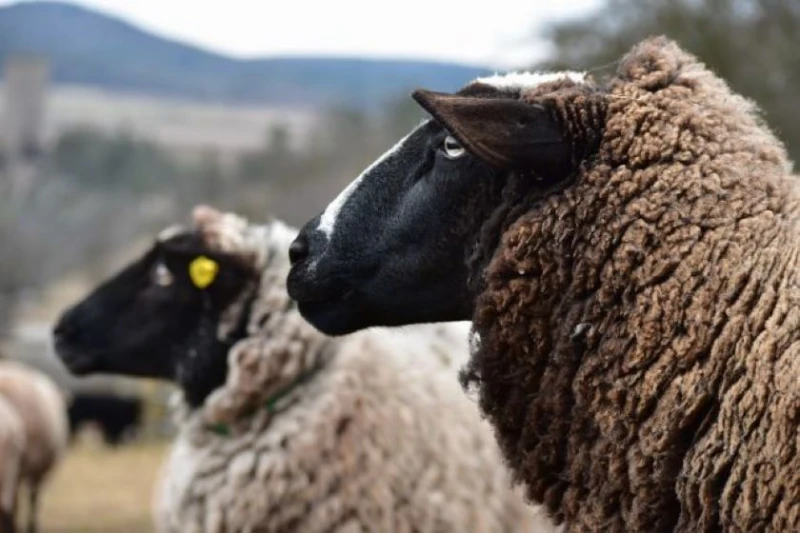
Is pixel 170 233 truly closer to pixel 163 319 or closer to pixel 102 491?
pixel 163 319

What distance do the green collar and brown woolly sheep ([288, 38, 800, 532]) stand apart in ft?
5.23

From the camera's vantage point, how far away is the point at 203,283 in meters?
4.66

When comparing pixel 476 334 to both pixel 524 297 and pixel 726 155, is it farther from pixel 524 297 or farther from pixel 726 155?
pixel 726 155

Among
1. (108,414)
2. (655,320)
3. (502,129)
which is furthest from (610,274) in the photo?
(108,414)

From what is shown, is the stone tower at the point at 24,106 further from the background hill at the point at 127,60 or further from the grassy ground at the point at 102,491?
the grassy ground at the point at 102,491

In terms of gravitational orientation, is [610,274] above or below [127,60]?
above

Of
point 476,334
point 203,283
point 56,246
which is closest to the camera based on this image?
point 476,334

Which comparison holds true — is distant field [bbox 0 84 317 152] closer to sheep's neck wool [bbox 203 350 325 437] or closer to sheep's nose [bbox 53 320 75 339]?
sheep's nose [bbox 53 320 75 339]

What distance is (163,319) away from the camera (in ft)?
15.6

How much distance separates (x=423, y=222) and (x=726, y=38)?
8801mm

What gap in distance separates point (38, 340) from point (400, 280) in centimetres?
1448

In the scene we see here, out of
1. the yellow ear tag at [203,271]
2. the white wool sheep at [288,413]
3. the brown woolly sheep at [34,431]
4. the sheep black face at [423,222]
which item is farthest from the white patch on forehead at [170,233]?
the brown woolly sheep at [34,431]

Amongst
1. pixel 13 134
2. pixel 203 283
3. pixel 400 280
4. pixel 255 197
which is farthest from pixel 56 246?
pixel 400 280

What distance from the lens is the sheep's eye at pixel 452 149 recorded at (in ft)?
8.90
